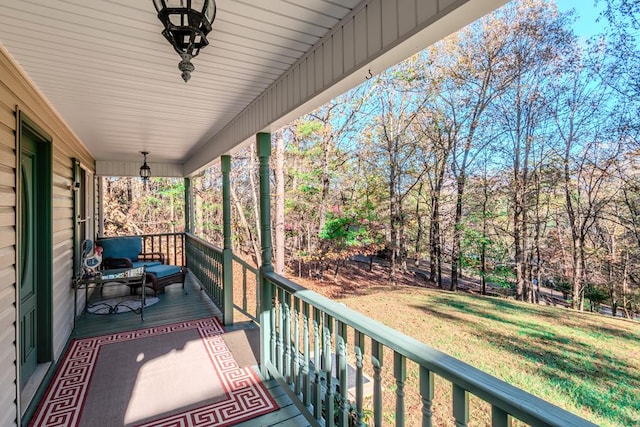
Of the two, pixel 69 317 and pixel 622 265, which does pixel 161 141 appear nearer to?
pixel 69 317

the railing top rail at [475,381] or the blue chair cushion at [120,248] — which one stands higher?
the railing top rail at [475,381]

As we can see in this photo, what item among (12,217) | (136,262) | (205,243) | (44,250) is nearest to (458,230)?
(205,243)

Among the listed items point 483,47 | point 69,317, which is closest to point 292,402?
point 69,317

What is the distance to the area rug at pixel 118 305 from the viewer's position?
456 centimetres

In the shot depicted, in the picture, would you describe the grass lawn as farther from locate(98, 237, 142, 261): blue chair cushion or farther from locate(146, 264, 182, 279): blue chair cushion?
locate(98, 237, 142, 261): blue chair cushion

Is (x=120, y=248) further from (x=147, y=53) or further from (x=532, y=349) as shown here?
(x=532, y=349)

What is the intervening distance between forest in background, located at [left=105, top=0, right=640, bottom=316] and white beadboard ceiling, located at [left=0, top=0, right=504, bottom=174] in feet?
23.7

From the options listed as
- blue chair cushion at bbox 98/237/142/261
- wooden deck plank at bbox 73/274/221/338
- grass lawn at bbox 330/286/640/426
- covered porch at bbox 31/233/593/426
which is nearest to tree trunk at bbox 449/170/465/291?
grass lawn at bbox 330/286/640/426

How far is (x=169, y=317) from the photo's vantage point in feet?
14.1

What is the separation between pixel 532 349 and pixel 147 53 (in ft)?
21.2

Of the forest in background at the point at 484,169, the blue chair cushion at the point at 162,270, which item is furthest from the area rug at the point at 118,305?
the forest in background at the point at 484,169

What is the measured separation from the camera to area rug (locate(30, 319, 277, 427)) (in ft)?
7.30

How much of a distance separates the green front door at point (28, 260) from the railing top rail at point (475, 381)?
2.69 m

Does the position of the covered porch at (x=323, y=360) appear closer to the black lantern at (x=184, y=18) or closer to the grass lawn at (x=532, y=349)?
the grass lawn at (x=532, y=349)
